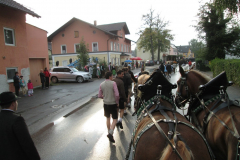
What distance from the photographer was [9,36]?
500 inches

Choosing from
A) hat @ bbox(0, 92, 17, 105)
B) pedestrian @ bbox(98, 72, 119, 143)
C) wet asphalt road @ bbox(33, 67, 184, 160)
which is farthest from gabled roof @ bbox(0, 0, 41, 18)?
hat @ bbox(0, 92, 17, 105)

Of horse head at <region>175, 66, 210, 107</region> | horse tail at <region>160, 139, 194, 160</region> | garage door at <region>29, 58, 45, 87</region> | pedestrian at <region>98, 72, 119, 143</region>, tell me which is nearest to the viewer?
horse tail at <region>160, 139, 194, 160</region>

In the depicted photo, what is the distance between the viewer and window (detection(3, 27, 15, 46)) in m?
12.4

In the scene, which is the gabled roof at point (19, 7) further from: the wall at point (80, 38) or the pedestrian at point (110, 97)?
the wall at point (80, 38)

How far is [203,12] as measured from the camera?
2309 centimetres

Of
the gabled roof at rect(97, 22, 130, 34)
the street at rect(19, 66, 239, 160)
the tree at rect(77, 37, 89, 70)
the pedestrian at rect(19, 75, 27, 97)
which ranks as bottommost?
the street at rect(19, 66, 239, 160)

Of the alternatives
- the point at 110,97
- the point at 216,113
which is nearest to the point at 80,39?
the point at 110,97

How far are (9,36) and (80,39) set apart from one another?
860 inches

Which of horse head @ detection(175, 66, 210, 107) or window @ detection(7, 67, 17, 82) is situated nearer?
horse head @ detection(175, 66, 210, 107)

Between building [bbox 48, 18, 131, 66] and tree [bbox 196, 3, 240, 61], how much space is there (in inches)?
615

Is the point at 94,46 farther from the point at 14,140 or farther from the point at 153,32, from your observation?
the point at 14,140

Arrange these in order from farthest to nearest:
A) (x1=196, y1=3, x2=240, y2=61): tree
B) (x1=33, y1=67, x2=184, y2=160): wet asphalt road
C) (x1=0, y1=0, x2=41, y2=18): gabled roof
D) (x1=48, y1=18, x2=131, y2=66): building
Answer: (x1=48, y1=18, x2=131, y2=66): building
(x1=196, y1=3, x2=240, y2=61): tree
(x1=0, y1=0, x2=41, y2=18): gabled roof
(x1=33, y1=67, x2=184, y2=160): wet asphalt road

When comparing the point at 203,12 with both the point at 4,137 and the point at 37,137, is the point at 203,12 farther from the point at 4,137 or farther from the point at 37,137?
the point at 4,137

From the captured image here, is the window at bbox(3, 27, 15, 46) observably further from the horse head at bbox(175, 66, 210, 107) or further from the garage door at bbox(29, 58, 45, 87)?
the horse head at bbox(175, 66, 210, 107)
